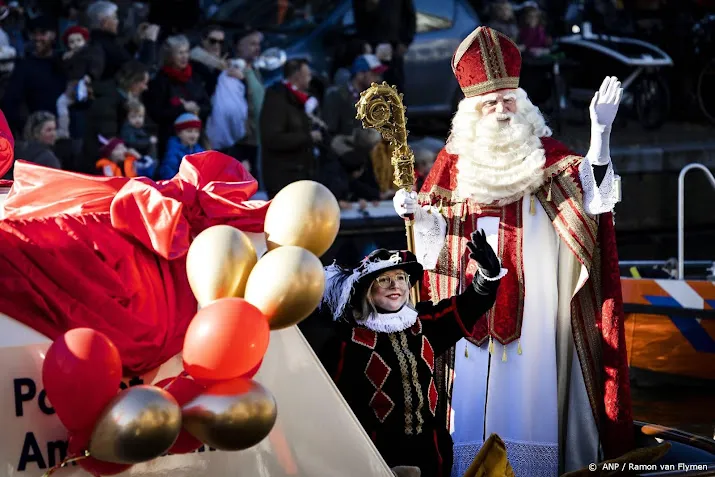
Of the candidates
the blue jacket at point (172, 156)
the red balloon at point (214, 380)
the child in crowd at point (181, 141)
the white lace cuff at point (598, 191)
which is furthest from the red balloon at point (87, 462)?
the child in crowd at point (181, 141)

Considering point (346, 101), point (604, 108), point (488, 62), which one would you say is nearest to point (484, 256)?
point (604, 108)

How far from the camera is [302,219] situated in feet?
12.0

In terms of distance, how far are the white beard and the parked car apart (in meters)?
7.62

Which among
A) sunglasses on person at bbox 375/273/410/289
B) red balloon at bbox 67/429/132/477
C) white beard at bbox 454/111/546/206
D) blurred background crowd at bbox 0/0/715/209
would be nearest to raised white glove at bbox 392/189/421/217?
white beard at bbox 454/111/546/206

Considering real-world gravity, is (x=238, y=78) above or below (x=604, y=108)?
below

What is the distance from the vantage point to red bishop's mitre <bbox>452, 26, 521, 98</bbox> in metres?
5.76

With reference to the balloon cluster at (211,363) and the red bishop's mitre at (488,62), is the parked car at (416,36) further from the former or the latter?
the balloon cluster at (211,363)

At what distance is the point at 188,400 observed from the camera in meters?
3.44

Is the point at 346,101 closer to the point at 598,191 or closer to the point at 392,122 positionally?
the point at 392,122

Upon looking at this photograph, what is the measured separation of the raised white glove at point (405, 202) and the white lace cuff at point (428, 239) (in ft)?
0.39

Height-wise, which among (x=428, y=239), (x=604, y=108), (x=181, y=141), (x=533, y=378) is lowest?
(x=533, y=378)

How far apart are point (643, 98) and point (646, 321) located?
714 centimetres

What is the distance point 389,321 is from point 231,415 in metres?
1.54

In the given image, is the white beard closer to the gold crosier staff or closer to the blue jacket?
the gold crosier staff
